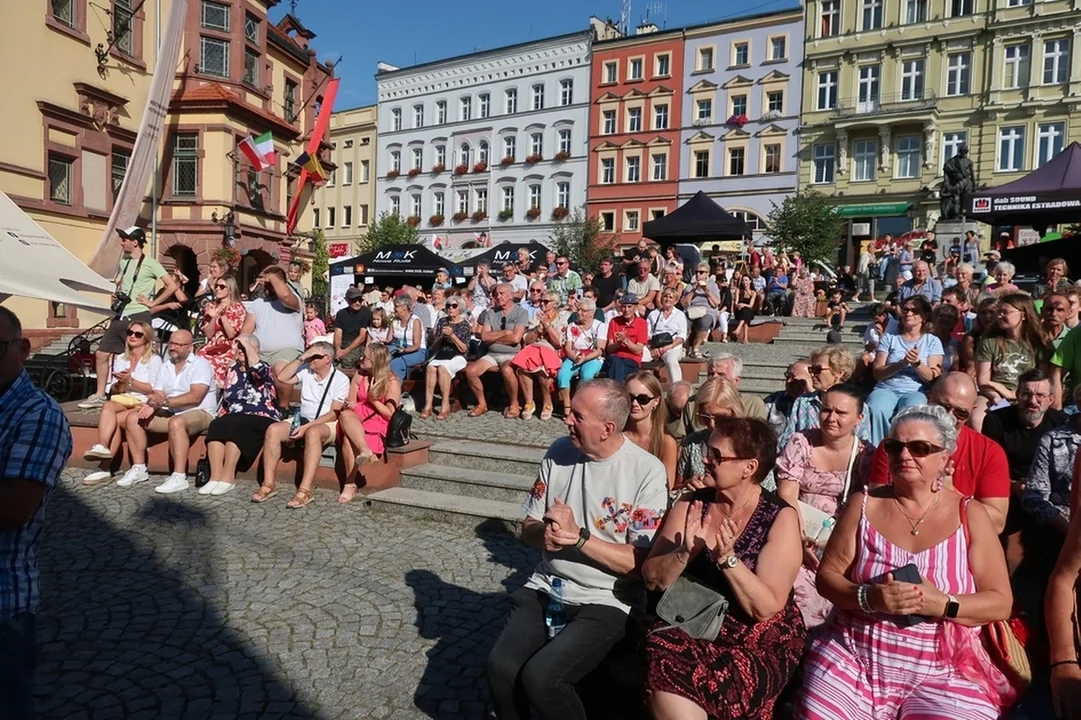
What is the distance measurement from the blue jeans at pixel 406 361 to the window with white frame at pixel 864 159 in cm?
3467

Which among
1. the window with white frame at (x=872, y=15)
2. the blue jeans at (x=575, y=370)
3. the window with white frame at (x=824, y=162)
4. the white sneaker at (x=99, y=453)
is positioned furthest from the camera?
the window with white frame at (x=824, y=162)

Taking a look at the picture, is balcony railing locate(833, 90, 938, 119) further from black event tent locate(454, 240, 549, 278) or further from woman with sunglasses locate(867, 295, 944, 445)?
woman with sunglasses locate(867, 295, 944, 445)

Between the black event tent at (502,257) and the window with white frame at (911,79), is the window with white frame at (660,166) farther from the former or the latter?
the black event tent at (502,257)

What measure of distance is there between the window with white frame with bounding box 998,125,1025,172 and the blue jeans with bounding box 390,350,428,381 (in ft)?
117

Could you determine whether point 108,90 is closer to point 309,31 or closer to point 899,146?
point 309,31

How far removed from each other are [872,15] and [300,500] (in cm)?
4184

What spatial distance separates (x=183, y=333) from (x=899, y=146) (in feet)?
126

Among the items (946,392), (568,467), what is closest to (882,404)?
(946,392)

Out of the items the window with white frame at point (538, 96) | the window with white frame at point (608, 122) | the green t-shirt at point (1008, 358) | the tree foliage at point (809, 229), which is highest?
the window with white frame at point (538, 96)

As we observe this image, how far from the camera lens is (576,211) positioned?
4803 centimetres

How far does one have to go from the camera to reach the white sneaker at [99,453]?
775 cm

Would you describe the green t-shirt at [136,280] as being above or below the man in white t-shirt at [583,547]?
above

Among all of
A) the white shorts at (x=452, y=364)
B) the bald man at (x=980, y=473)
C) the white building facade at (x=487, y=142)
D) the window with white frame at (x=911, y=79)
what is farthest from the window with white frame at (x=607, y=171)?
the bald man at (x=980, y=473)

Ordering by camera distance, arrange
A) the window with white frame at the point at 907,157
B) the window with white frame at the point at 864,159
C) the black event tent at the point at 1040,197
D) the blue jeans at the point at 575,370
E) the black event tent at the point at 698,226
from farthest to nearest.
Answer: the window with white frame at the point at 864,159
the window with white frame at the point at 907,157
the black event tent at the point at 698,226
the black event tent at the point at 1040,197
the blue jeans at the point at 575,370
